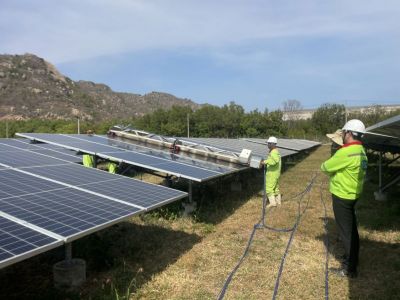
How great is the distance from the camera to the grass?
5.71 m

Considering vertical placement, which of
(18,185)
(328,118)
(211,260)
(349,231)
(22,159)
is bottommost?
(211,260)

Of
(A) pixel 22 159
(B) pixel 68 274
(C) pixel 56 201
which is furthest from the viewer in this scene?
(A) pixel 22 159

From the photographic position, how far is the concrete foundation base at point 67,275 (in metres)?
5.64

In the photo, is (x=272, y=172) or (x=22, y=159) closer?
(x=22, y=159)

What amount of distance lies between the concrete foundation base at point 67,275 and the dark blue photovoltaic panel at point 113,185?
111cm

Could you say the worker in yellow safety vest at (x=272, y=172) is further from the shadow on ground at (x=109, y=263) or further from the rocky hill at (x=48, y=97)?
the rocky hill at (x=48, y=97)

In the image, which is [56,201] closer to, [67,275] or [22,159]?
[67,275]

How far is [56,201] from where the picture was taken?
17.8ft

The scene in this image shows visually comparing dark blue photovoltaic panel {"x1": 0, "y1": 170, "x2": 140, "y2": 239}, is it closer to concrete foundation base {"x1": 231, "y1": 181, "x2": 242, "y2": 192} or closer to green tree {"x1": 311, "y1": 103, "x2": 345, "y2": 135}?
concrete foundation base {"x1": 231, "y1": 181, "x2": 242, "y2": 192}

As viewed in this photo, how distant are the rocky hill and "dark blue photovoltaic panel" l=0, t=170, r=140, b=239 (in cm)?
7414

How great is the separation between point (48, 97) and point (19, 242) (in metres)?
85.0

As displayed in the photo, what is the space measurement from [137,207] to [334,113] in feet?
223

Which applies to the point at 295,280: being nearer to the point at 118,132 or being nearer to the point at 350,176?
the point at 350,176

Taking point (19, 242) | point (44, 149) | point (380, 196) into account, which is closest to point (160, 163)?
point (44, 149)
